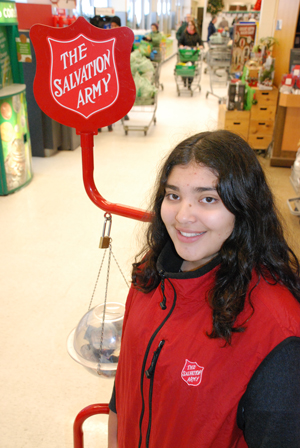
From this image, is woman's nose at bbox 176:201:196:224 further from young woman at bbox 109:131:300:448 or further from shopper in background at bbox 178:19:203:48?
shopper in background at bbox 178:19:203:48

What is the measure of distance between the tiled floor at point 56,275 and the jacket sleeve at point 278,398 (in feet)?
2.51

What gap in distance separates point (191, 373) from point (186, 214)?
1.20 feet

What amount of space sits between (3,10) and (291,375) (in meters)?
4.85

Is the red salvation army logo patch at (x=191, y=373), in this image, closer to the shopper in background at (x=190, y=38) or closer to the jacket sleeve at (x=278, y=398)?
the jacket sleeve at (x=278, y=398)

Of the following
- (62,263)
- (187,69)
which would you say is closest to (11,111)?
(62,263)

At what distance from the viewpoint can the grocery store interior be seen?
2.27 meters

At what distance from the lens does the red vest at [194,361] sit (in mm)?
875

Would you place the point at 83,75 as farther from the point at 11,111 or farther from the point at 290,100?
the point at 290,100

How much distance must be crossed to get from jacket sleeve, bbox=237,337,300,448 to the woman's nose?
1.11 feet

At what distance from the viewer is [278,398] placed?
818 millimetres

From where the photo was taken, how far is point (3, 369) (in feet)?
8.39

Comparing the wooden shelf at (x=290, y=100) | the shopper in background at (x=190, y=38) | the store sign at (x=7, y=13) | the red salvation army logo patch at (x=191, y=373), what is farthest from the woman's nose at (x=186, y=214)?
the shopper in background at (x=190, y=38)

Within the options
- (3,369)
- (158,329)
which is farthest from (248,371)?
(3,369)

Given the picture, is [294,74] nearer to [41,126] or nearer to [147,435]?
[41,126]
